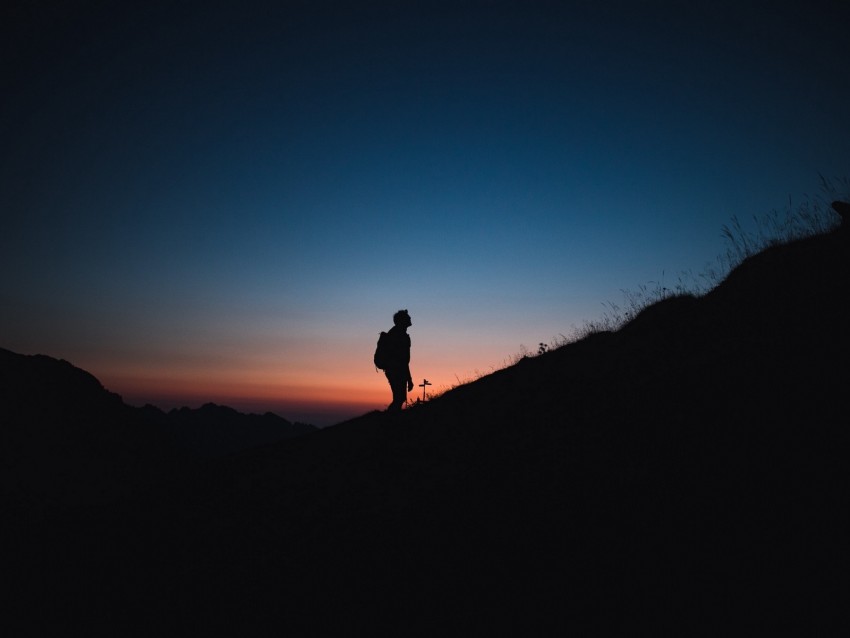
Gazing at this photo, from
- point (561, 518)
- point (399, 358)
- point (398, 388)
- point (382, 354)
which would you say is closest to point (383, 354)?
point (382, 354)

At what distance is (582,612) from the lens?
2.72 metres

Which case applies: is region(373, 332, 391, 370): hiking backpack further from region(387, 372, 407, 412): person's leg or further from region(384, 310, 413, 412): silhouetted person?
region(387, 372, 407, 412): person's leg

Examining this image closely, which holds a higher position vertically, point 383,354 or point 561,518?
point 383,354

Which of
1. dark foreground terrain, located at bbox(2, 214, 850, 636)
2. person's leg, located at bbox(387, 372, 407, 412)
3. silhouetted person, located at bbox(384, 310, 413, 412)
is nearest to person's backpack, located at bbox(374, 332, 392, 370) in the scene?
silhouetted person, located at bbox(384, 310, 413, 412)

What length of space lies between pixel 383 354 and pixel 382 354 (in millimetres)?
21

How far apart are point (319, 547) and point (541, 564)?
2.88 metres

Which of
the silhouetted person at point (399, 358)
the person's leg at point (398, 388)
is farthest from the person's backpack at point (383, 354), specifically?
the person's leg at point (398, 388)

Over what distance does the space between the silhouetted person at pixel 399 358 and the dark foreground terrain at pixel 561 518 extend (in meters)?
0.98

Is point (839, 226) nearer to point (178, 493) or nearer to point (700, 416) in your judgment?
point (700, 416)

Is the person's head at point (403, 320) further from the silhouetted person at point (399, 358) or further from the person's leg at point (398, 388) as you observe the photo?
the person's leg at point (398, 388)

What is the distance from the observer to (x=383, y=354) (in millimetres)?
8094

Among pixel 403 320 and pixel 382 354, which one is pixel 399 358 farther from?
pixel 403 320

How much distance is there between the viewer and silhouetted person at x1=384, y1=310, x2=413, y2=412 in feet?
26.5

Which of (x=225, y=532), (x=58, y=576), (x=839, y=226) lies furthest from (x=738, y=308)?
(x=58, y=576)
